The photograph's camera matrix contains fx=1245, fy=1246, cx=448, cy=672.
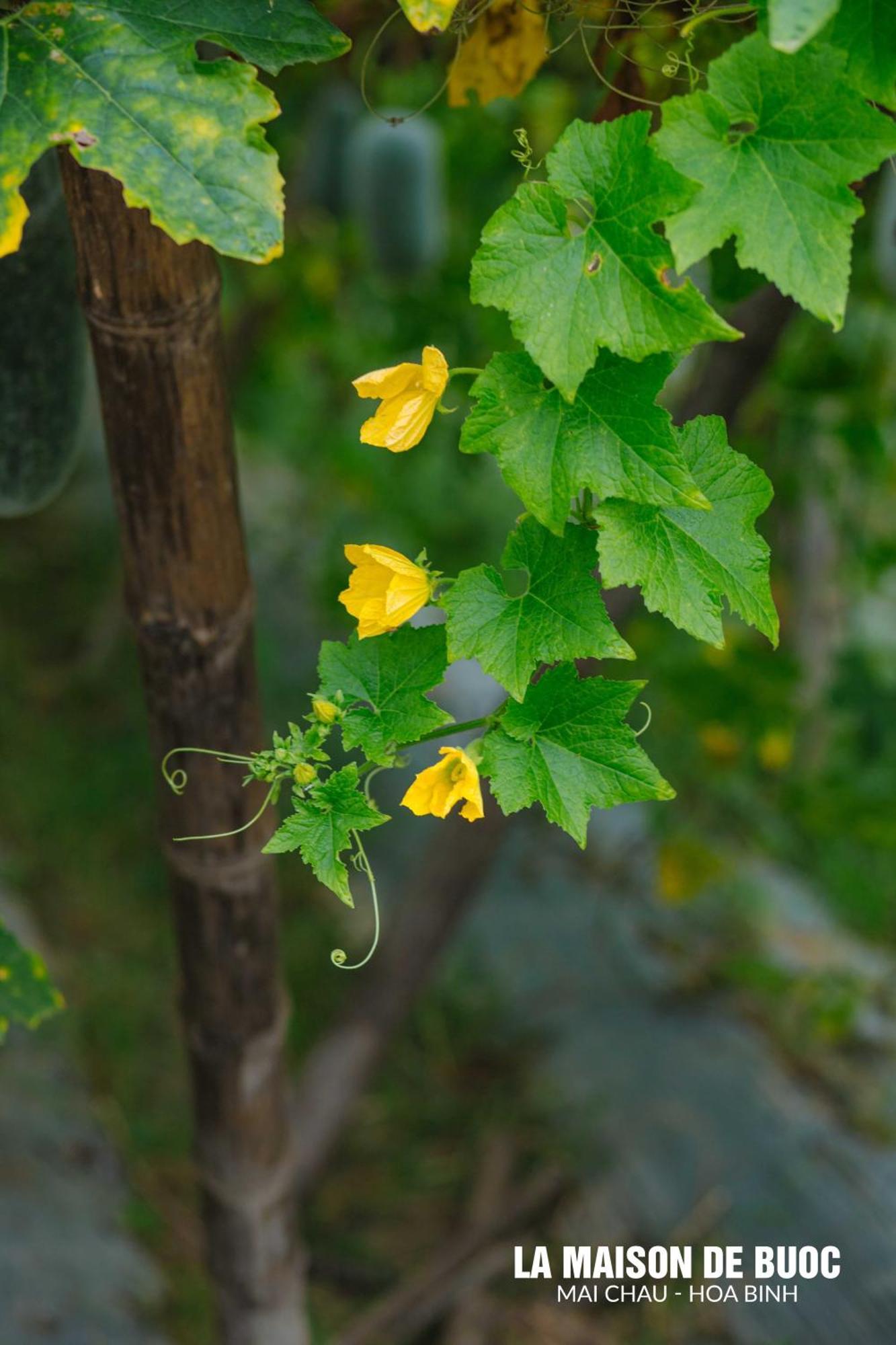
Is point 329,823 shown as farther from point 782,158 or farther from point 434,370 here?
point 782,158

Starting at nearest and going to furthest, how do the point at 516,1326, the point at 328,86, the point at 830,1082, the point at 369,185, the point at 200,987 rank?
the point at 200,987 → the point at 516,1326 → the point at 830,1082 → the point at 369,185 → the point at 328,86

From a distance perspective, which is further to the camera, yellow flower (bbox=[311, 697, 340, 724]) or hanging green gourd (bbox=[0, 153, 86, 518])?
hanging green gourd (bbox=[0, 153, 86, 518])

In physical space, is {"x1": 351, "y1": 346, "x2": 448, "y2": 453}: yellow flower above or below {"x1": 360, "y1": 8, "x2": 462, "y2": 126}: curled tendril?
below

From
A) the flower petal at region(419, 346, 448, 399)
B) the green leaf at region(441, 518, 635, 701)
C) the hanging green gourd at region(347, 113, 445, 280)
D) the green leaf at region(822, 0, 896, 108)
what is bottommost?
the hanging green gourd at region(347, 113, 445, 280)

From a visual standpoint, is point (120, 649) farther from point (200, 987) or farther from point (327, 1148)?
point (200, 987)

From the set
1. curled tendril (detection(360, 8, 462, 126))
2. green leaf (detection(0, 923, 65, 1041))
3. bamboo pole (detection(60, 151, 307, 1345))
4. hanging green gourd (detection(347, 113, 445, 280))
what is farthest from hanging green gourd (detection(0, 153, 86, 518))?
hanging green gourd (detection(347, 113, 445, 280))

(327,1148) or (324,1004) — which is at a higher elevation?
(327,1148)

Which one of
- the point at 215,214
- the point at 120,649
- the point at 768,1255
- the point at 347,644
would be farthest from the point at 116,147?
the point at 120,649

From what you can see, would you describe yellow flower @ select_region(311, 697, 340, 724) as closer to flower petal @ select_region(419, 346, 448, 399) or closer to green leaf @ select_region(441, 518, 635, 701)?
green leaf @ select_region(441, 518, 635, 701)
